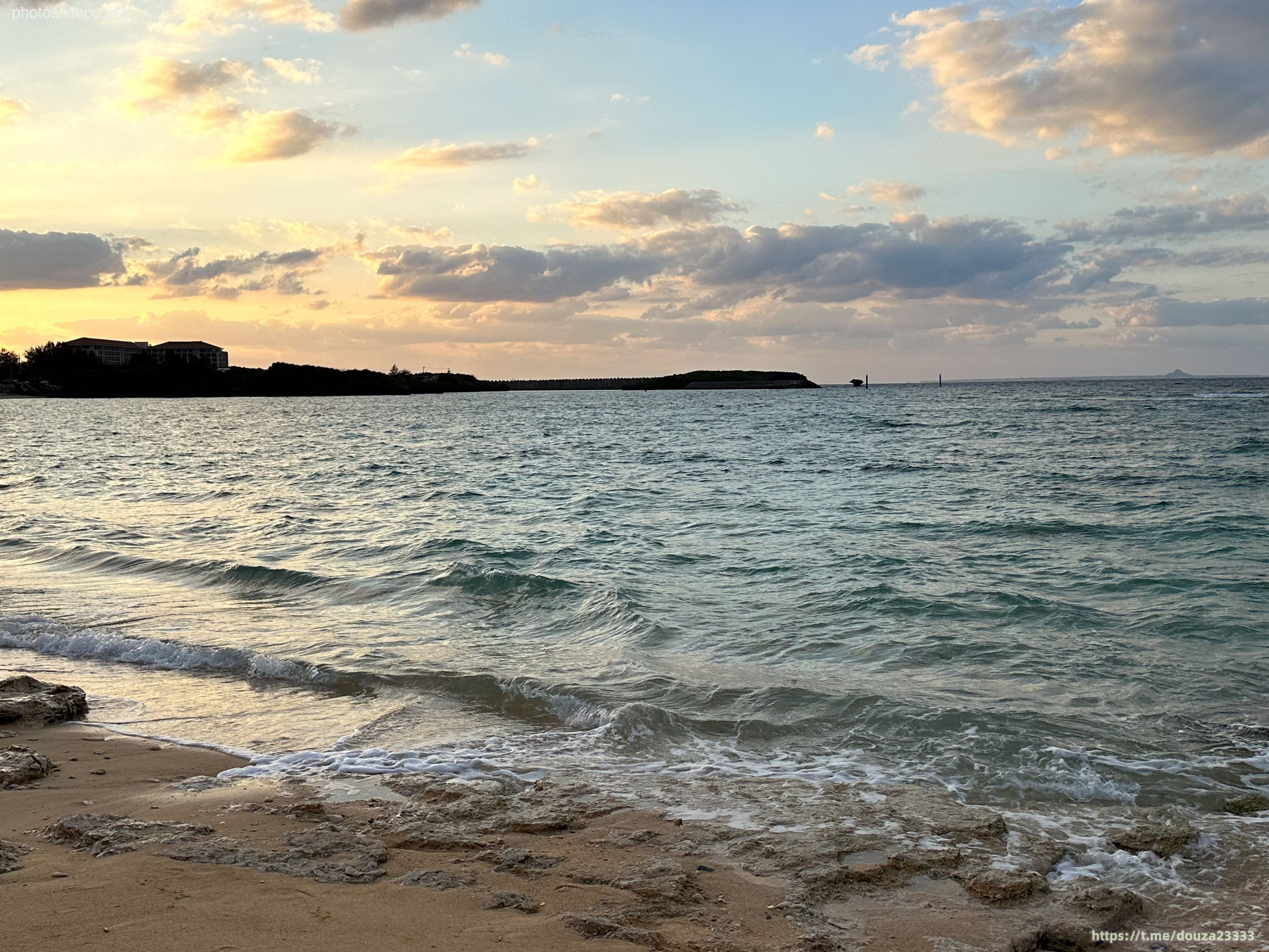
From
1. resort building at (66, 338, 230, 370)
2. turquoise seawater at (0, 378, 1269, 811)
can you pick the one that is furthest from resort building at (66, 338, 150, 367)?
turquoise seawater at (0, 378, 1269, 811)

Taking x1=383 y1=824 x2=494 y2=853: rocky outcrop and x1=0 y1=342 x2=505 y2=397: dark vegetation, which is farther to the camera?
x1=0 y1=342 x2=505 y2=397: dark vegetation

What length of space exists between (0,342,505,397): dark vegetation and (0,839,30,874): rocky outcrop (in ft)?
582

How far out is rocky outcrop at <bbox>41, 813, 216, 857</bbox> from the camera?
472 cm

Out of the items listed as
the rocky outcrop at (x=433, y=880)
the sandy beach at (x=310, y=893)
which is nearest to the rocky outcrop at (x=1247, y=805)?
the sandy beach at (x=310, y=893)

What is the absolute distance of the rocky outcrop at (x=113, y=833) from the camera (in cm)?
472

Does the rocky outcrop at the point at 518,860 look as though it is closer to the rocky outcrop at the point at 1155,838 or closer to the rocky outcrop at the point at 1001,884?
the rocky outcrop at the point at 1001,884

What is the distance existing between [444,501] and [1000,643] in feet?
52.1

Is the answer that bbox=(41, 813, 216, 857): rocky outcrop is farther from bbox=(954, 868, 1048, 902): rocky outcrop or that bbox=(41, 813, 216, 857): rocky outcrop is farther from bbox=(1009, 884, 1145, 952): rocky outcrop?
bbox=(1009, 884, 1145, 952): rocky outcrop

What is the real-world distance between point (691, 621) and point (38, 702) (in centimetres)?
655

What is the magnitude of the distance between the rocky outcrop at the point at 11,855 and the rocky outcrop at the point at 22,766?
3.77ft

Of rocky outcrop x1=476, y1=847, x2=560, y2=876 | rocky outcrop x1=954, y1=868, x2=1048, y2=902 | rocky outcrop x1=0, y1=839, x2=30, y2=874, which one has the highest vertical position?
rocky outcrop x1=0, y1=839, x2=30, y2=874

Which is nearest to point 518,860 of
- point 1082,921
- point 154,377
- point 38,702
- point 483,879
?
point 483,879

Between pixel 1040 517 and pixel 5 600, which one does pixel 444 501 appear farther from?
pixel 1040 517

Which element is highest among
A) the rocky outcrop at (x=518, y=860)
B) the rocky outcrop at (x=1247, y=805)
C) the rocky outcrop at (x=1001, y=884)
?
the rocky outcrop at (x=518, y=860)
